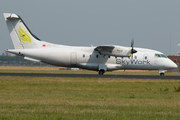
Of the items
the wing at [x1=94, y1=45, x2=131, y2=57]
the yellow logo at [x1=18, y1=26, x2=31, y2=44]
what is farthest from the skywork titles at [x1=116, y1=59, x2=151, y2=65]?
the yellow logo at [x1=18, y1=26, x2=31, y2=44]

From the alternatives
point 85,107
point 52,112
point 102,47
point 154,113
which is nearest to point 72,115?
point 52,112

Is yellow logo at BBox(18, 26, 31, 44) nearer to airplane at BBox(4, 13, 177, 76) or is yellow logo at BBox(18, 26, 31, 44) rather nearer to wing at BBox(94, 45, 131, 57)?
airplane at BBox(4, 13, 177, 76)

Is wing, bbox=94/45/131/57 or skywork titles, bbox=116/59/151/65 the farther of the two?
skywork titles, bbox=116/59/151/65

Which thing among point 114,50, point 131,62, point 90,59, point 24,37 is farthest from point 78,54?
point 24,37

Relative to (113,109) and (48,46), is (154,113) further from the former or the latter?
(48,46)

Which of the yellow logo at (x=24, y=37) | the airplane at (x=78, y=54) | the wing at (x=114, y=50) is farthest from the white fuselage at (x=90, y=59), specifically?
the yellow logo at (x=24, y=37)

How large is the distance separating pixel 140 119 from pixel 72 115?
2.87m

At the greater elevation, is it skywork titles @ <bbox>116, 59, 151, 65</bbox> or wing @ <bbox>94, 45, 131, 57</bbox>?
wing @ <bbox>94, 45, 131, 57</bbox>

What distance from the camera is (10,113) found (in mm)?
11961

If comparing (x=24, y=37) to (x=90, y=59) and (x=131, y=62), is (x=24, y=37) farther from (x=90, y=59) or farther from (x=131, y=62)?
(x=131, y=62)

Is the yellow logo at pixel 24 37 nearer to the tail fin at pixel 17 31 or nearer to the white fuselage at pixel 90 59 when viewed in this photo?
the tail fin at pixel 17 31

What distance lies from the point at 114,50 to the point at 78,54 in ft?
18.5

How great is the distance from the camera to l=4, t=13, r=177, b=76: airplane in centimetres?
4228

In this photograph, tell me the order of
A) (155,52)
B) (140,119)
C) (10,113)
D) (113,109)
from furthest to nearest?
(155,52), (113,109), (10,113), (140,119)
